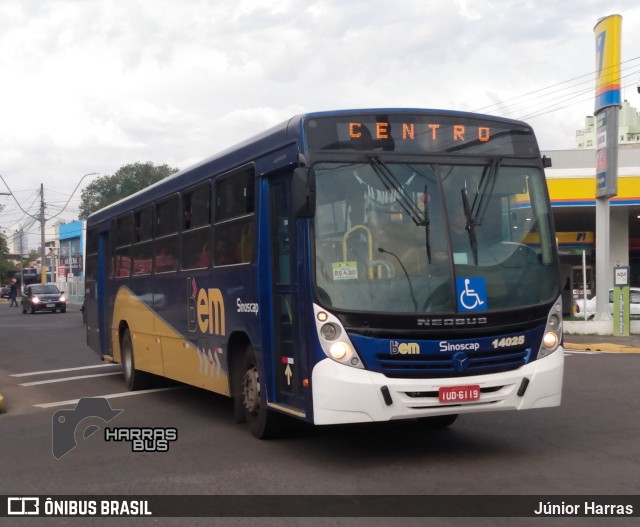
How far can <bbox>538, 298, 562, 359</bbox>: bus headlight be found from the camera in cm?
791

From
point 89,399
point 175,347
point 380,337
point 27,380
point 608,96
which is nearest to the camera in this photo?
point 380,337

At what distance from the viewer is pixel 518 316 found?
7715 mm

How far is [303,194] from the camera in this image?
7.32 m

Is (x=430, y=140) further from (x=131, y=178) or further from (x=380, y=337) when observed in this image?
(x=131, y=178)

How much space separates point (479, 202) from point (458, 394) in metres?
1.75

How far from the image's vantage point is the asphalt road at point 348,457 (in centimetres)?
689

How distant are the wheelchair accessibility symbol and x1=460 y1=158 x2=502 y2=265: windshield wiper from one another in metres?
0.20

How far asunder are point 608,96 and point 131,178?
342 ft

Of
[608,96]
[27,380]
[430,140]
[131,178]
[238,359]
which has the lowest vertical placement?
[27,380]

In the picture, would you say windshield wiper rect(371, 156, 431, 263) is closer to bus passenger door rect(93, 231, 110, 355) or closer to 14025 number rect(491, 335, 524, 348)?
14025 number rect(491, 335, 524, 348)

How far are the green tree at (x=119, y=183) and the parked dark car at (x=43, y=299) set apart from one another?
73204mm

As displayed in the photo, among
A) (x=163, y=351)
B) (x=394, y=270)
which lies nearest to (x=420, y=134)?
(x=394, y=270)

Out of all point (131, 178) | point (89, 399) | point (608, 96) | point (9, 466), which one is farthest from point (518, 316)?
point (131, 178)

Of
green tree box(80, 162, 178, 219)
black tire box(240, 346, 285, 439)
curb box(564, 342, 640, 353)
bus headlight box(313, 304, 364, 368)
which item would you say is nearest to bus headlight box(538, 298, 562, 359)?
bus headlight box(313, 304, 364, 368)
